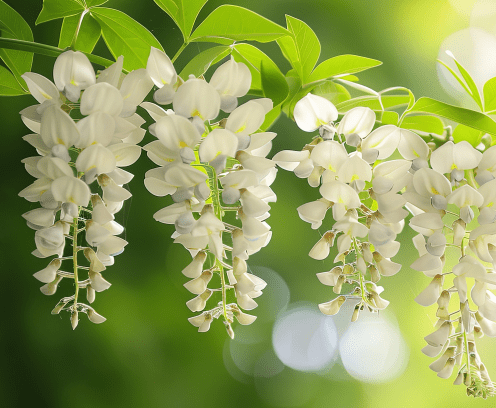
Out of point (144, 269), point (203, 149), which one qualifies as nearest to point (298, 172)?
point (203, 149)

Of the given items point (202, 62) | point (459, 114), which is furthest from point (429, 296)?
point (202, 62)

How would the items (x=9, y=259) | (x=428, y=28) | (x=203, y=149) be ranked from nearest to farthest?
1. (x=203, y=149)
2. (x=9, y=259)
3. (x=428, y=28)

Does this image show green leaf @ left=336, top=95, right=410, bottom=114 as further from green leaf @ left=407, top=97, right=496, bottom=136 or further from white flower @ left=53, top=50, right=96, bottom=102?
white flower @ left=53, top=50, right=96, bottom=102

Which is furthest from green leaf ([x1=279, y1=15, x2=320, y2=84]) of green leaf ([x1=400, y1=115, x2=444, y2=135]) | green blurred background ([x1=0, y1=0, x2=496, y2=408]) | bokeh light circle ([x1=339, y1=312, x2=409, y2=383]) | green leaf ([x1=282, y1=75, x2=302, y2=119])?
bokeh light circle ([x1=339, y1=312, x2=409, y2=383])

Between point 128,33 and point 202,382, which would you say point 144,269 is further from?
point 128,33

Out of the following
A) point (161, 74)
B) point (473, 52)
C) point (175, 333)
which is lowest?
point (175, 333)

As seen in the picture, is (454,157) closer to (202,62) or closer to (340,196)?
(340,196)
